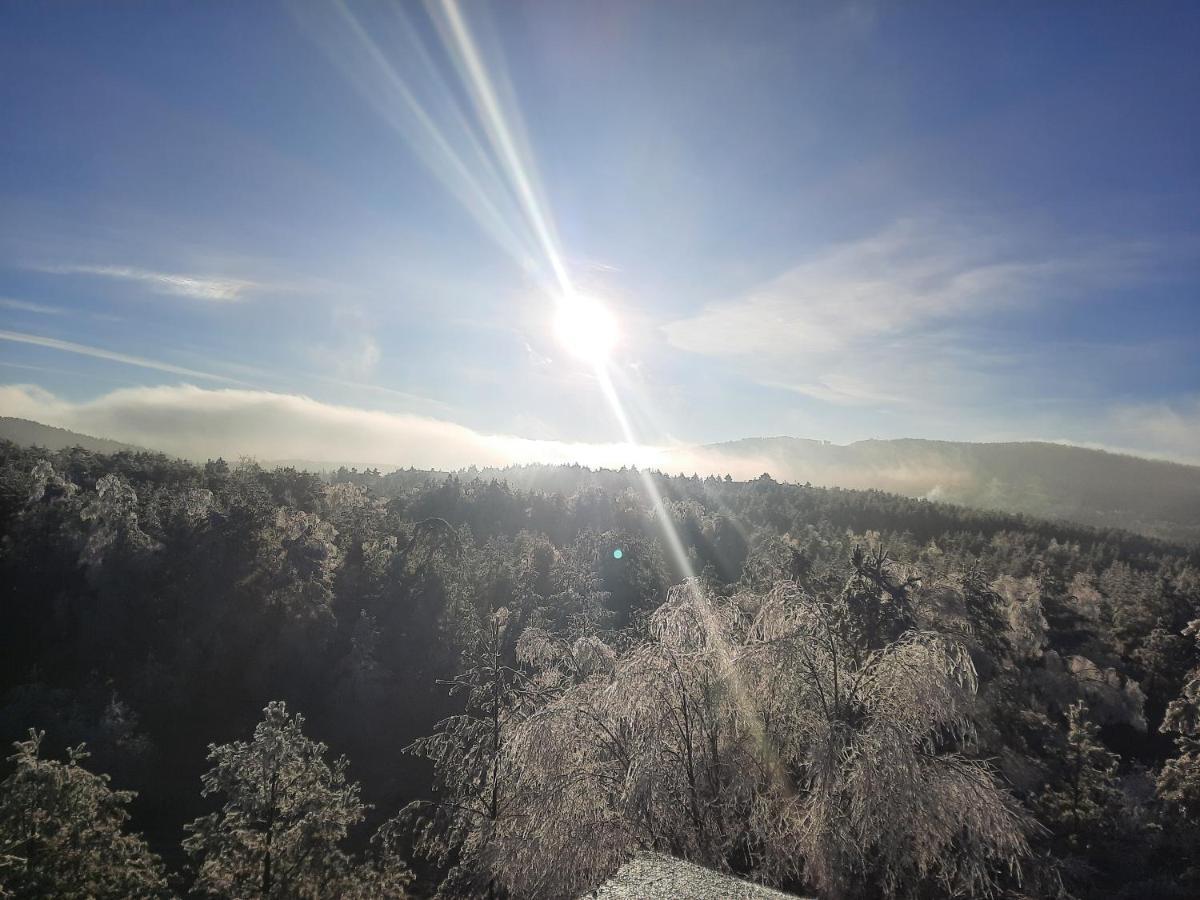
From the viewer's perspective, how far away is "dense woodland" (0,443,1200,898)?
8766 mm

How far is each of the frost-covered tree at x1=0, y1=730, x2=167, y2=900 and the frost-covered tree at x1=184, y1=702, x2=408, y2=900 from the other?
6.40 ft

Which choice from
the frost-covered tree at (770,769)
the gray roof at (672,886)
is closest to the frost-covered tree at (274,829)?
the frost-covered tree at (770,769)

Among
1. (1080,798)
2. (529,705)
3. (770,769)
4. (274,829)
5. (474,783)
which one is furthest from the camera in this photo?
(1080,798)

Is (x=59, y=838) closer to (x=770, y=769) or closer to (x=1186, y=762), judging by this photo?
(x=770, y=769)

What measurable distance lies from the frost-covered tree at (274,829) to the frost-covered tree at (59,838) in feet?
6.40

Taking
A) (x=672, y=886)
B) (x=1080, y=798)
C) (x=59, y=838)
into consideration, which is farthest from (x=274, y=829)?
(x=1080, y=798)

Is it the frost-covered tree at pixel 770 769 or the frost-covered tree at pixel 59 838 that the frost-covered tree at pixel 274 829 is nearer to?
the frost-covered tree at pixel 59 838

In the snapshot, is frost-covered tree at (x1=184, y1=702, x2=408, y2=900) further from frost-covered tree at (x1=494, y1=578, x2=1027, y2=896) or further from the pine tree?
the pine tree

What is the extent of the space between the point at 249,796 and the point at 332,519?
43.0 m

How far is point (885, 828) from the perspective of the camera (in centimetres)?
775

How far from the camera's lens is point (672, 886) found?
6.00 metres

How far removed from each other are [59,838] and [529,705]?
1104cm

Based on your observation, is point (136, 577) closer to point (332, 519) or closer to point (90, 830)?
point (332, 519)

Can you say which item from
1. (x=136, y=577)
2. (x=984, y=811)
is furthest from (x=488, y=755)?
(x=136, y=577)
